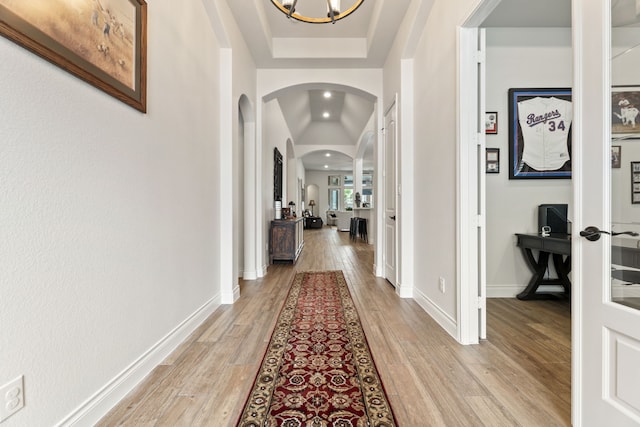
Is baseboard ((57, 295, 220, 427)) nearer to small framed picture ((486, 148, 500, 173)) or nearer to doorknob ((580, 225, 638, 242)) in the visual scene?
doorknob ((580, 225, 638, 242))

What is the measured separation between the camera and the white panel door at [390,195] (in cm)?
367

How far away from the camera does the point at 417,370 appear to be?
5.88 feet

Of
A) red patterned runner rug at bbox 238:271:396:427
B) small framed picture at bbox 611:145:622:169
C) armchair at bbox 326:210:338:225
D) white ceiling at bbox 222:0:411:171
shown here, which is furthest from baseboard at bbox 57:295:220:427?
armchair at bbox 326:210:338:225

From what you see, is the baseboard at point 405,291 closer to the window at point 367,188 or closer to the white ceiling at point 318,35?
the white ceiling at point 318,35

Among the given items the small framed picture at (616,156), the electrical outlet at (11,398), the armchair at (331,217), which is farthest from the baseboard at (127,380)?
the armchair at (331,217)

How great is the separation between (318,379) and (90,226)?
55.7 inches

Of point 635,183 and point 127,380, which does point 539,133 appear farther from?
point 127,380

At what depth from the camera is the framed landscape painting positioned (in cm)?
102

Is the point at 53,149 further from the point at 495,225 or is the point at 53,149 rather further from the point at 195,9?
the point at 495,225

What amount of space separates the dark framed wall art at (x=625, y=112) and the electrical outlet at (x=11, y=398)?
2.35 m

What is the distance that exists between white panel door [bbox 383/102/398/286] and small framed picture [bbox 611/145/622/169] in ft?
8.21

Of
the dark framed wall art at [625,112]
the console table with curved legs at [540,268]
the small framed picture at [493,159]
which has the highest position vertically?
the small framed picture at [493,159]

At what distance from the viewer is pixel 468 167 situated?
2.16 metres

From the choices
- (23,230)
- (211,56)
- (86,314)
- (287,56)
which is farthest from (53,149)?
(287,56)
